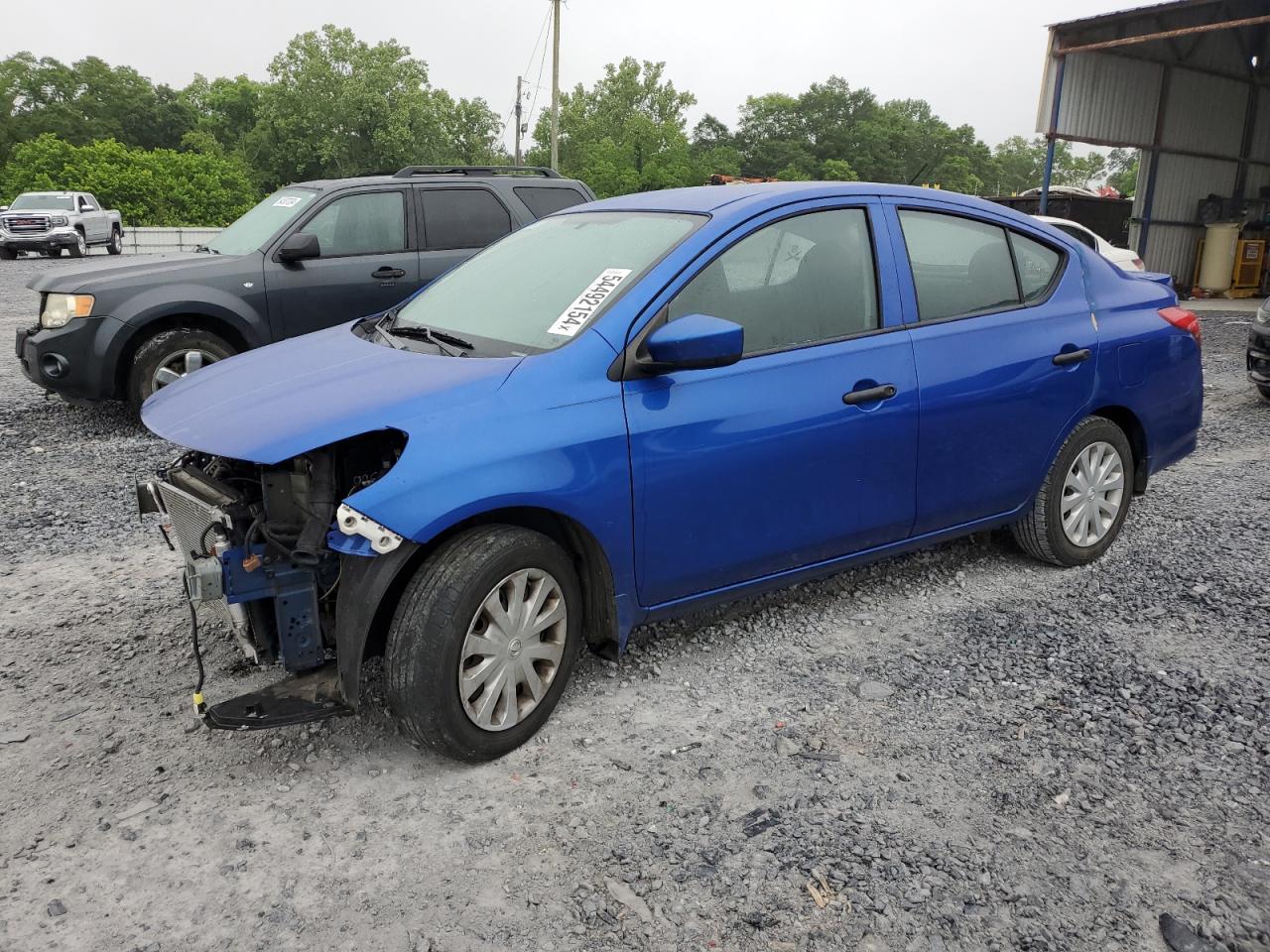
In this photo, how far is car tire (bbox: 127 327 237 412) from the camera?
697cm

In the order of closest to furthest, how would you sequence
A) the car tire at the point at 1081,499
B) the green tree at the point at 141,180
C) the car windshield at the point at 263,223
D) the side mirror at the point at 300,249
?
the car tire at the point at 1081,499, the side mirror at the point at 300,249, the car windshield at the point at 263,223, the green tree at the point at 141,180

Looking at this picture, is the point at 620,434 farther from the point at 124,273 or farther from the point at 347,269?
the point at 124,273

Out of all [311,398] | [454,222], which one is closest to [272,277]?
[454,222]

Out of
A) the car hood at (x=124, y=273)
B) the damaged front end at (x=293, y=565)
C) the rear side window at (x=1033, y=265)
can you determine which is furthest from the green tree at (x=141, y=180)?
the damaged front end at (x=293, y=565)

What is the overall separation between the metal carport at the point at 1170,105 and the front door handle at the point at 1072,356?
1676 cm

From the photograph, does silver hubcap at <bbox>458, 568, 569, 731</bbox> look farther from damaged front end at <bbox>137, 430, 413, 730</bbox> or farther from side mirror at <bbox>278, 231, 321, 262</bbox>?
side mirror at <bbox>278, 231, 321, 262</bbox>

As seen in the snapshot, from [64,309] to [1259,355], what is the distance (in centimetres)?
928

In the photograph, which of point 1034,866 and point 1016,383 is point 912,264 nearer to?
point 1016,383

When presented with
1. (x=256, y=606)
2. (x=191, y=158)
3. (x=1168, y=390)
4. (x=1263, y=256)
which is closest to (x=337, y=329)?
(x=256, y=606)

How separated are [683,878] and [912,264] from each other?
7.95ft

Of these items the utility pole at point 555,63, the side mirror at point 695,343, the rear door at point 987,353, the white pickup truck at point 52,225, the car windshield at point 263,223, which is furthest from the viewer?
the utility pole at point 555,63

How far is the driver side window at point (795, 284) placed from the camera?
3.38 m

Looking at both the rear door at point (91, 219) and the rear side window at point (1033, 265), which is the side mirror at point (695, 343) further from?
the rear door at point (91, 219)

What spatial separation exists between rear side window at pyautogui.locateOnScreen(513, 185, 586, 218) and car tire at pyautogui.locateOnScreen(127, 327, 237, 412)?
270 cm
